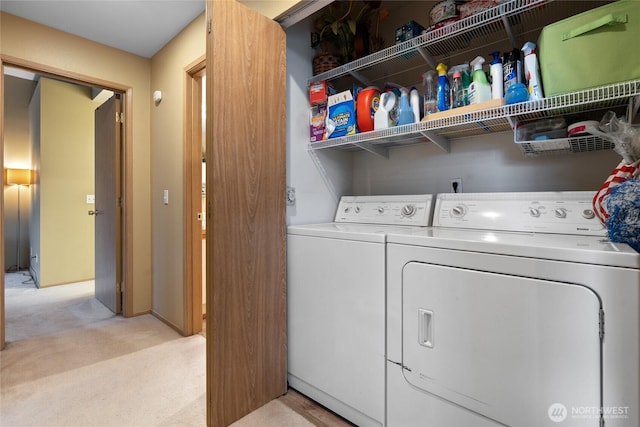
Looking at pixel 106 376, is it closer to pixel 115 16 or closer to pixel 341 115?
pixel 341 115

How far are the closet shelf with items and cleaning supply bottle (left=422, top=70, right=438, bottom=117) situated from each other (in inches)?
3.7

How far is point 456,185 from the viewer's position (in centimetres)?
177

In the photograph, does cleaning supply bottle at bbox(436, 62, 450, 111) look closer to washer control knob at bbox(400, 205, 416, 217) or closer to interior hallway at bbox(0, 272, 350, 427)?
washer control knob at bbox(400, 205, 416, 217)

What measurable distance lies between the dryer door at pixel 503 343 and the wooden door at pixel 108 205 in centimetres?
284

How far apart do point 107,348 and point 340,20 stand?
8.95 ft

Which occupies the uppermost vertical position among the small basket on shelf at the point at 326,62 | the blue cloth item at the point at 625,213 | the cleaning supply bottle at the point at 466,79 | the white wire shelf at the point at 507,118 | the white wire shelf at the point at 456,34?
Answer: the small basket on shelf at the point at 326,62

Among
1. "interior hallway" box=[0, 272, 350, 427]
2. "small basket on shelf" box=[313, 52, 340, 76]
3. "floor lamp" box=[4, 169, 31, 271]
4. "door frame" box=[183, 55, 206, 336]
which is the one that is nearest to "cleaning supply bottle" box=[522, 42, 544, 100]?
"small basket on shelf" box=[313, 52, 340, 76]

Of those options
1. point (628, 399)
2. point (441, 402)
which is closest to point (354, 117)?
point (441, 402)

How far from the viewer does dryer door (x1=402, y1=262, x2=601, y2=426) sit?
2.81 feet

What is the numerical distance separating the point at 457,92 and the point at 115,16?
8.13 feet

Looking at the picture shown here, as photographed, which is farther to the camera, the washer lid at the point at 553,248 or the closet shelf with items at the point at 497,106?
the closet shelf with items at the point at 497,106

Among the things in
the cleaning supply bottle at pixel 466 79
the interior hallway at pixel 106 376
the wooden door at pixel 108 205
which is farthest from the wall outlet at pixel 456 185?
the wooden door at pixel 108 205

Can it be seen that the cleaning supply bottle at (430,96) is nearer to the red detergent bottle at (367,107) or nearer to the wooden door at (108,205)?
the red detergent bottle at (367,107)

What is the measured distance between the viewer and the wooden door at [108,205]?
9.51 feet
